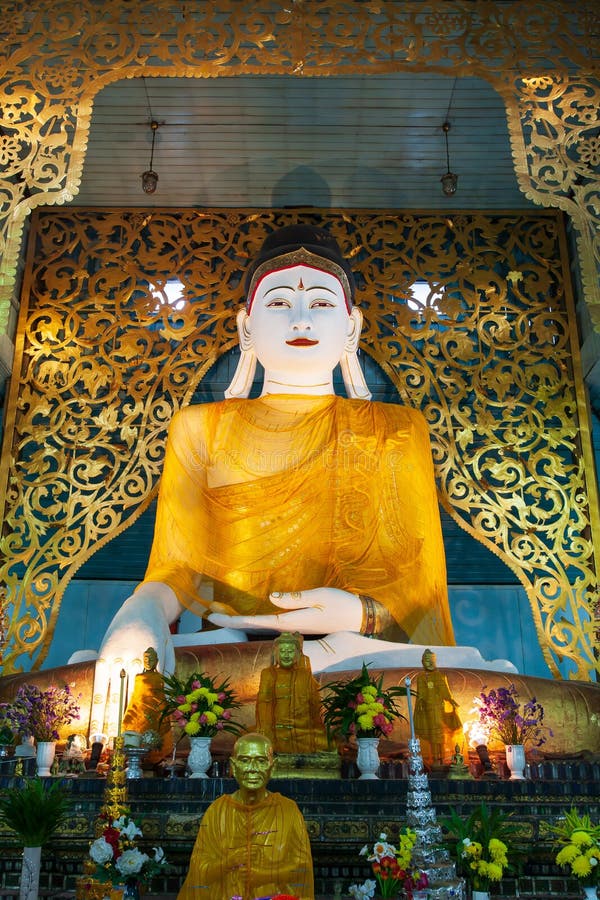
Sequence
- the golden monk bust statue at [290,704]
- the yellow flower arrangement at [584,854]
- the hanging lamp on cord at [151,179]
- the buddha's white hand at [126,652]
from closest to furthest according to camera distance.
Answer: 1. the yellow flower arrangement at [584,854]
2. the golden monk bust statue at [290,704]
3. the buddha's white hand at [126,652]
4. the hanging lamp on cord at [151,179]

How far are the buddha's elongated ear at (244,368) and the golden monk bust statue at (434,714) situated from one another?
9.52 ft

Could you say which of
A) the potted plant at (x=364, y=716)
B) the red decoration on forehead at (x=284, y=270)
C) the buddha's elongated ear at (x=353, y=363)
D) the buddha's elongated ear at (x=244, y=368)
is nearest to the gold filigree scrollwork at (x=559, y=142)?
the red decoration on forehead at (x=284, y=270)

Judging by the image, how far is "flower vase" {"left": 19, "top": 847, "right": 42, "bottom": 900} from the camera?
3.12m

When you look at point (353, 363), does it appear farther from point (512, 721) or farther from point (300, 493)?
point (512, 721)

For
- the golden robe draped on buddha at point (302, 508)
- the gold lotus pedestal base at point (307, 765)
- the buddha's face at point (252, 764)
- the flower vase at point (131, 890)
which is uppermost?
the golden robe draped on buddha at point (302, 508)

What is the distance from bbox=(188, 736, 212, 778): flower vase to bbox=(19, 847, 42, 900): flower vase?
923mm

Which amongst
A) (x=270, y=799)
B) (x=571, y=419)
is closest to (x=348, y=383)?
(x=571, y=419)

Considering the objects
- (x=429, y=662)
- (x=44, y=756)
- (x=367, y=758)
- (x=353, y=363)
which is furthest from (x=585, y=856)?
(x=353, y=363)

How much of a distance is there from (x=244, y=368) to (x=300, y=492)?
1125 mm

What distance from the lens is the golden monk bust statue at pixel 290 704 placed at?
4238 mm

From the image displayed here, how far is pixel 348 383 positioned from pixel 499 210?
7.22 feet

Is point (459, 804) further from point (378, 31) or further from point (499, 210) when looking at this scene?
point (499, 210)

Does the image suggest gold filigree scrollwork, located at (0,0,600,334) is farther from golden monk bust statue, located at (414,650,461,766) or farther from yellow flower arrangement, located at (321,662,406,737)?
yellow flower arrangement, located at (321,662,406,737)

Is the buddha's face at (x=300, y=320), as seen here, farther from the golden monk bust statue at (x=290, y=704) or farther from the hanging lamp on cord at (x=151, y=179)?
the golden monk bust statue at (x=290, y=704)
